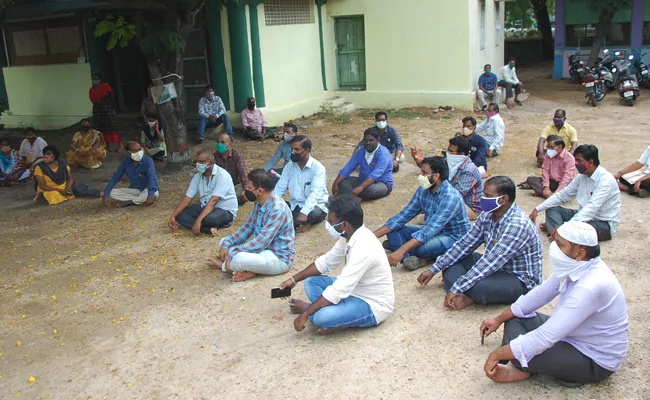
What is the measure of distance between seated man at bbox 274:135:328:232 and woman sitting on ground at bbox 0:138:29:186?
5.87 meters

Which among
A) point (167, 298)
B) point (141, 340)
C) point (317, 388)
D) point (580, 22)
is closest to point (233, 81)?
point (167, 298)

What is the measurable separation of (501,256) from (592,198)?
2.10m

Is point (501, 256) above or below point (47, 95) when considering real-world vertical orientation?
below

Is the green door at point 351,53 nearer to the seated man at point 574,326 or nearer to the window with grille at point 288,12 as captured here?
the window with grille at point 288,12

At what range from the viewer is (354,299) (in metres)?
4.77

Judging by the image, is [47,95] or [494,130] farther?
[47,95]

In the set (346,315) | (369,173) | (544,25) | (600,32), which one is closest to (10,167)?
(369,173)

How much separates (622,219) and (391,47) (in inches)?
382

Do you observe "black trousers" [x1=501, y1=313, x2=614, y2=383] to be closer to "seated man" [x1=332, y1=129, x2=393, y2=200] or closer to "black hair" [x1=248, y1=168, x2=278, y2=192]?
"black hair" [x1=248, y1=168, x2=278, y2=192]

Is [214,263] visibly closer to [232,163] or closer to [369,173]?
[232,163]

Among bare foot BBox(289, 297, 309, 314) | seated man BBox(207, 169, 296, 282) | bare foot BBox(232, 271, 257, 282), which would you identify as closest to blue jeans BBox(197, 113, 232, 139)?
seated man BBox(207, 169, 296, 282)

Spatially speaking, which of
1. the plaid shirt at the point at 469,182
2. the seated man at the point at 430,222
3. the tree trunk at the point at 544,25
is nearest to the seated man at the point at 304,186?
the seated man at the point at 430,222

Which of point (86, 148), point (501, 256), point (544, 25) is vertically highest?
point (544, 25)

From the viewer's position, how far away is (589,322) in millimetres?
3754
